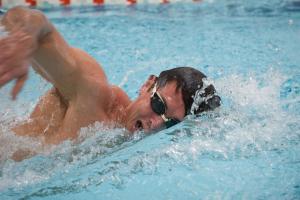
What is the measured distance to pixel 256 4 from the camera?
6785mm

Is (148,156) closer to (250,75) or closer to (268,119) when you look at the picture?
(268,119)

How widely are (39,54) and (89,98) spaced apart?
0.36 m

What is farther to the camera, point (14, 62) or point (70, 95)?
point (70, 95)

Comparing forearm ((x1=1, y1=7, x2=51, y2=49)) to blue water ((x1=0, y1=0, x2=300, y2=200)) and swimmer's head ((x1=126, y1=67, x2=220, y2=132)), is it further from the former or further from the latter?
swimmer's head ((x1=126, y1=67, x2=220, y2=132))

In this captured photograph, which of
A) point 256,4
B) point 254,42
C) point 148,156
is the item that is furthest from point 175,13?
point 148,156

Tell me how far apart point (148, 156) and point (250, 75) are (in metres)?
2.06

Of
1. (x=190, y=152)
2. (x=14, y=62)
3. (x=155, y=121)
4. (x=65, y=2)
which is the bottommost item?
(x=190, y=152)

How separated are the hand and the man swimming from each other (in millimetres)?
244

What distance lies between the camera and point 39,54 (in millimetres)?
1781

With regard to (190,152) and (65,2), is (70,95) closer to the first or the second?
(190,152)

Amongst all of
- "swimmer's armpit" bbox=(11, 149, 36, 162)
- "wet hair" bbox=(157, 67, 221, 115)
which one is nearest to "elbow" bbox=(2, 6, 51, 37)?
"swimmer's armpit" bbox=(11, 149, 36, 162)

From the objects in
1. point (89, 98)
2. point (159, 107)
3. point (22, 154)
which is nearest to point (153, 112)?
point (159, 107)

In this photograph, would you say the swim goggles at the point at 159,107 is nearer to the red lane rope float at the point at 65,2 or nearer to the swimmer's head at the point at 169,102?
the swimmer's head at the point at 169,102

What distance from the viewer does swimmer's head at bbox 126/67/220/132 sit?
2.21 m
